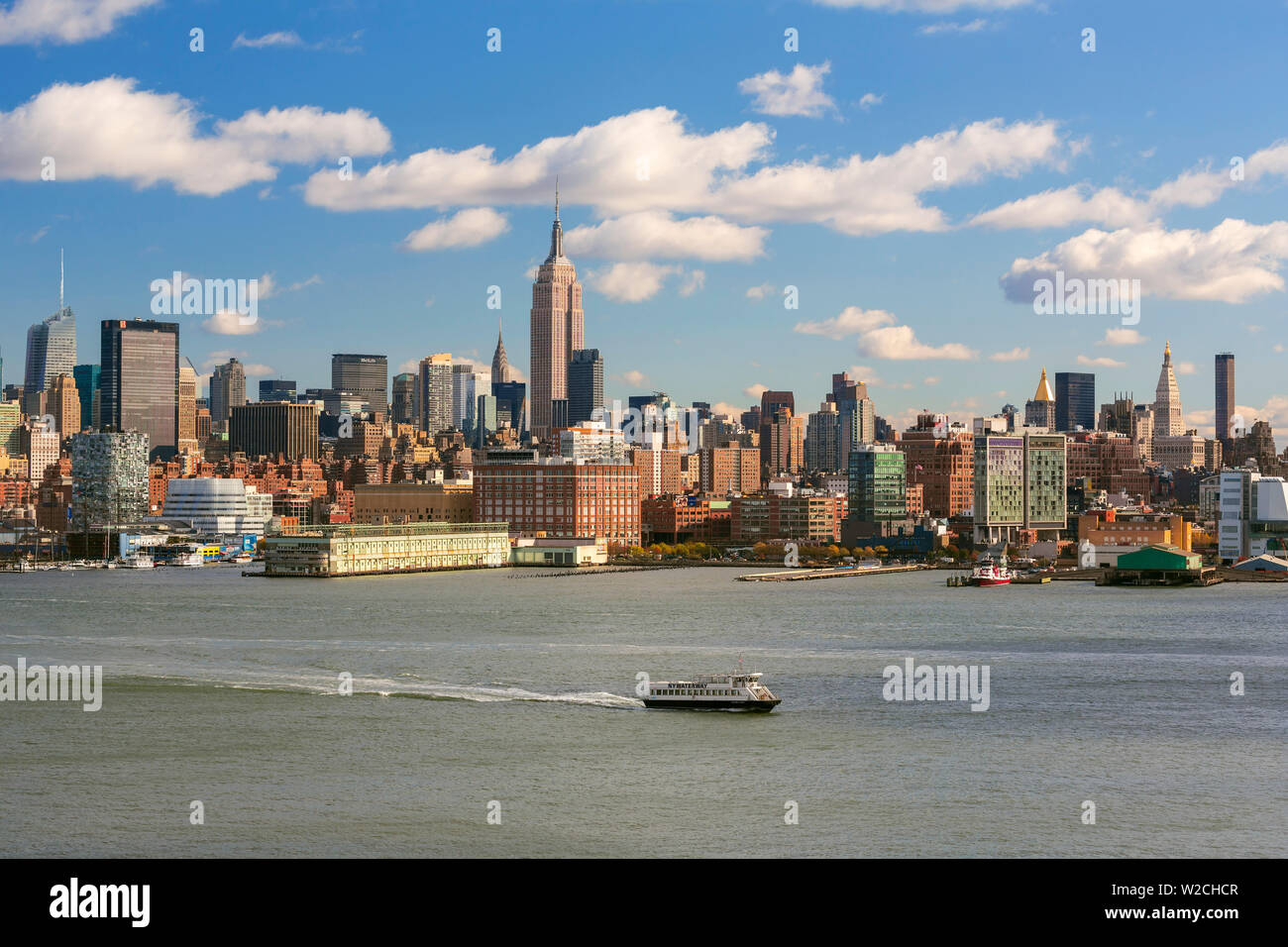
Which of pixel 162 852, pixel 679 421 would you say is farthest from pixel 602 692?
pixel 679 421

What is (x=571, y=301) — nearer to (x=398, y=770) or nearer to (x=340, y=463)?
(x=340, y=463)

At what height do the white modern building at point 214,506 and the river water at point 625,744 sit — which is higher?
the white modern building at point 214,506

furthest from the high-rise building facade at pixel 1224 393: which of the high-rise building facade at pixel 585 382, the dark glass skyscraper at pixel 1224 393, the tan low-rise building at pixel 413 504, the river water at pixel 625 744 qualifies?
the river water at pixel 625 744

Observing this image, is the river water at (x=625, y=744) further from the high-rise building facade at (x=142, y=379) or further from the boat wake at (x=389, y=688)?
the high-rise building facade at (x=142, y=379)

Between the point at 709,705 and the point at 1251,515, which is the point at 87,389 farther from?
the point at 709,705

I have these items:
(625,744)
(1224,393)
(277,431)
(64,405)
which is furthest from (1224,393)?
(625,744)

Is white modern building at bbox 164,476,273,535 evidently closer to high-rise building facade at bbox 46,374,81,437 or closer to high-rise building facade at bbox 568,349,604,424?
high-rise building facade at bbox 46,374,81,437
